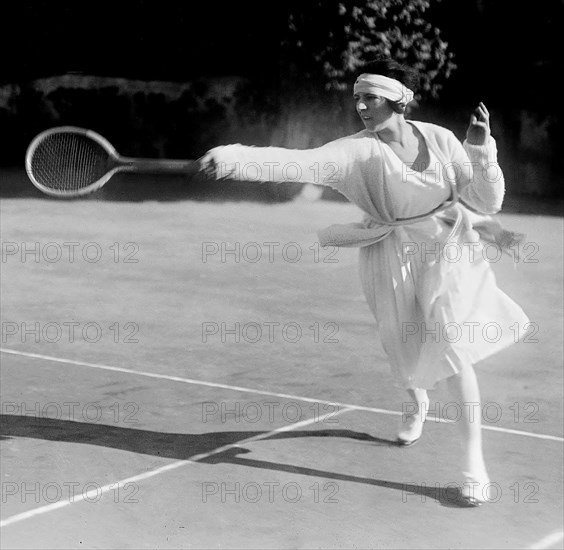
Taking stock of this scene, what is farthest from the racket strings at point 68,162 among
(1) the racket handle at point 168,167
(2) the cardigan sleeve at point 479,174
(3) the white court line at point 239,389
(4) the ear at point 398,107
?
(3) the white court line at point 239,389

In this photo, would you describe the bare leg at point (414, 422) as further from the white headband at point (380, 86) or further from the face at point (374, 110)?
the white headband at point (380, 86)

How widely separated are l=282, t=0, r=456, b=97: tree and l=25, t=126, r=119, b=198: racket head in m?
11.3

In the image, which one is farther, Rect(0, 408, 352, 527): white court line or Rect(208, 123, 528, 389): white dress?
Rect(208, 123, 528, 389): white dress

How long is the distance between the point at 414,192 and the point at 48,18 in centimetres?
1720

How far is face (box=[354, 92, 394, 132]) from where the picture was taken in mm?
5371

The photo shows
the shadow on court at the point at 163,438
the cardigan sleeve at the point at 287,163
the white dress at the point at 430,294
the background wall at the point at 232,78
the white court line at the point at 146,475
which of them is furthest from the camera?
the background wall at the point at 232,78

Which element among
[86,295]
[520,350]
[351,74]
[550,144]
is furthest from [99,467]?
[550,144]

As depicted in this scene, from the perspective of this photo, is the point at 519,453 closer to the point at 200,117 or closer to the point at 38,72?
the point at 200,117

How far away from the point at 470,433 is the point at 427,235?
945 mm

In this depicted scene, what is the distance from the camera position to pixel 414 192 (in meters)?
5.39

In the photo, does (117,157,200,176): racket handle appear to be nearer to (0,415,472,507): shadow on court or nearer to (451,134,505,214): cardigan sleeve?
(451,134,505,214): cardigan sleeve

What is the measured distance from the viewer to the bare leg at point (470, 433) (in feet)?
→ 17.5

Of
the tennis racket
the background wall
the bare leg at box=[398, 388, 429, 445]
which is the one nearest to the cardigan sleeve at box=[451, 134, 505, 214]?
the bare leg at box=[398, 388, 429, 445]

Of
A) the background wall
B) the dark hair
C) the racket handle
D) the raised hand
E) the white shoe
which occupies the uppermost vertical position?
the background wall
